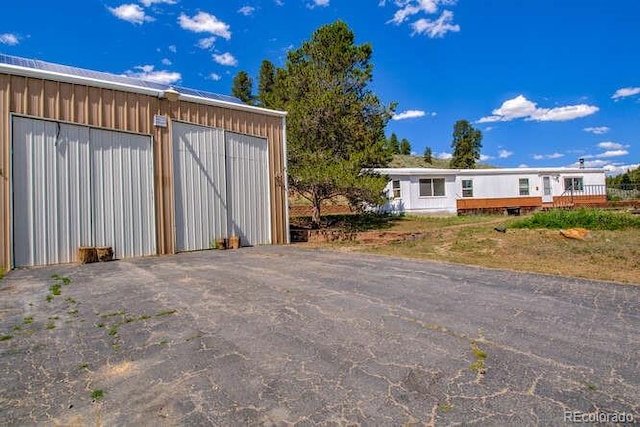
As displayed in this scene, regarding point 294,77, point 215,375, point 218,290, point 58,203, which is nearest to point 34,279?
point 58,203

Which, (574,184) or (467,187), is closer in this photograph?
(467,187)

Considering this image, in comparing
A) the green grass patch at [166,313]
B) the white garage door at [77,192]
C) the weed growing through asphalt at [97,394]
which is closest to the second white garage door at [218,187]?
the white garage door at [77,192]

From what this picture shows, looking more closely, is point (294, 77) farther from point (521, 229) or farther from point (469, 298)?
point (469, 298)

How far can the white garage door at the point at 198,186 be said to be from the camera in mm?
10439

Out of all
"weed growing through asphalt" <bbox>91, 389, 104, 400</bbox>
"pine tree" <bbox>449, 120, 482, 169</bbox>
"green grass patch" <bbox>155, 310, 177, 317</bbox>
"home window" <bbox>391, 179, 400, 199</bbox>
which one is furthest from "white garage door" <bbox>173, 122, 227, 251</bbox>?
"pine tree" <bbox>449, 120, 482, 169</bbox>

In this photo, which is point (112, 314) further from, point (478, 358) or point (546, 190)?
point (546, 190)

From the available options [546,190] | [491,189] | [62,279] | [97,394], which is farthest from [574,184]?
[97,394]

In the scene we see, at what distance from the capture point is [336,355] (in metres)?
3.20

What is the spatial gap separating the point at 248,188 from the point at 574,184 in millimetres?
22409

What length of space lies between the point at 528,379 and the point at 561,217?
11.3m

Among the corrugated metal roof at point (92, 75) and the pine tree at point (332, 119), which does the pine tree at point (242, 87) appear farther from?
the corrugated metal roof at point (92, 75)

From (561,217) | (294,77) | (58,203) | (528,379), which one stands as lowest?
(528,379)

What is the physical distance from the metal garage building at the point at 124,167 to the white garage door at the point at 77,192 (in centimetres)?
2

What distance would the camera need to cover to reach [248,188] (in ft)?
39.7
